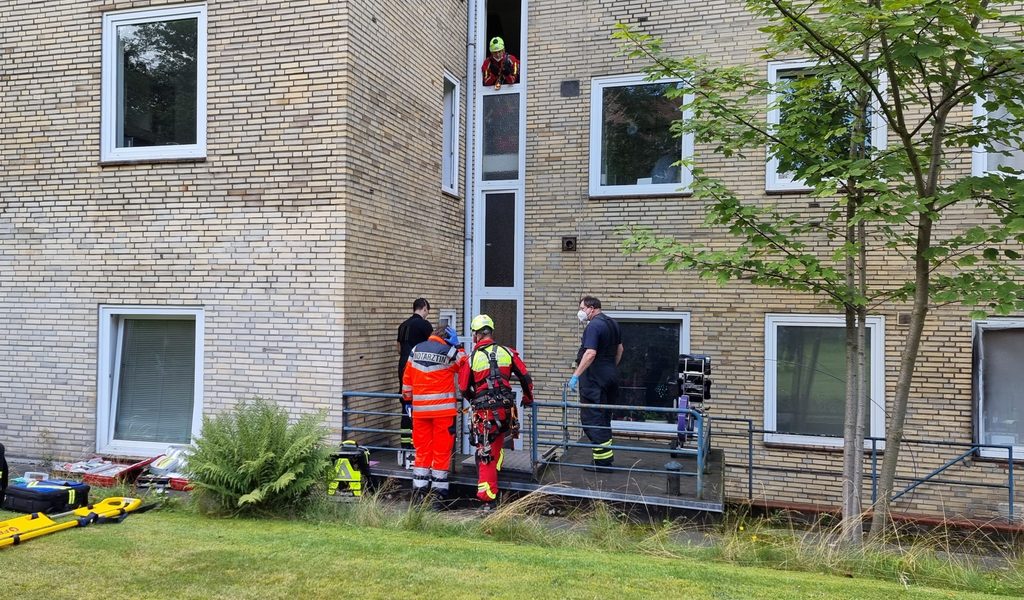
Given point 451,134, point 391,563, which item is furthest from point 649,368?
point 391,563

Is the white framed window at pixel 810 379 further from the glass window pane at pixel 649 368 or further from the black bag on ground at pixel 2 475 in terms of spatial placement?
the black bag on ground at pixel 2 475

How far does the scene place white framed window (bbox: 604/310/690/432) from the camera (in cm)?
1063

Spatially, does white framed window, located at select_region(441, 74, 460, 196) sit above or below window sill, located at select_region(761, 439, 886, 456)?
above

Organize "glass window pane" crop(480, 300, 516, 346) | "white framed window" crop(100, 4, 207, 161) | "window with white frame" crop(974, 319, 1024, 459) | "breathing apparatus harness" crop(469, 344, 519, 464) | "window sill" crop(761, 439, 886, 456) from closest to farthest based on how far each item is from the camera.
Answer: "breathing apparatus harness" crop(469, 344, 519, 464)
"white framed window" crop(100, 4, 207, 161)
"window with white frame" crop(974, 319, 1024, 459)
"window sill" crop(761, 439, 886, 456)
"glass window pane" crop(480, 300, 516, 346)

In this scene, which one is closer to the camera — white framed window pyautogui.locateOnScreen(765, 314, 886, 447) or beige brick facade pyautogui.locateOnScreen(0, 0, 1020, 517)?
beige brick facade pyautogui.locateOnScreen(0, 0, 1020, 517)

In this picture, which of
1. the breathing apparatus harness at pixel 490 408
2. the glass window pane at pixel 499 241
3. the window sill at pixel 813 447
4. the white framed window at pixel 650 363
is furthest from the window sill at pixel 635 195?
the breathing apparatus harness at pixel 490 408

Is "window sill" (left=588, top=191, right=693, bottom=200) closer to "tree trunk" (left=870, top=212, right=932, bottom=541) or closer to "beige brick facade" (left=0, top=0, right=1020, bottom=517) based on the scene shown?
"beige brick facade" (left=0, top=0, right=1020, bottom=517)

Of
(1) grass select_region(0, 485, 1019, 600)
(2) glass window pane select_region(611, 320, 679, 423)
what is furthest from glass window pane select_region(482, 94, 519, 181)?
(1) grass select_region(0, 485, 1019, 600)

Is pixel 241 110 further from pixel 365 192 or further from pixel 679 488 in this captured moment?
pixel 679 488

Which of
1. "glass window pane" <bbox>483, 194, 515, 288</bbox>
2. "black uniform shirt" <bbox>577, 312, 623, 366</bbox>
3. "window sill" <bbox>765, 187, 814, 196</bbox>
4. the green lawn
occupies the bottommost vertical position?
the green lawn

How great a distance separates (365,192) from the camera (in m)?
8.91

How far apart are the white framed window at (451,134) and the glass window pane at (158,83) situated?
365 centimetres

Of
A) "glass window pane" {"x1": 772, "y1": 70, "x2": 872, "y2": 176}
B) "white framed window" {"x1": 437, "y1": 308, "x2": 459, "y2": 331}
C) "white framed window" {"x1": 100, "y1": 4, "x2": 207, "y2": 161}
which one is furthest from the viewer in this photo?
"white framed window" {"x1": 437, "y1": 308, "x2": 459, "y2": 331}

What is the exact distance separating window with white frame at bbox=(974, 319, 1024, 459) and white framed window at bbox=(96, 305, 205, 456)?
978 centimetres
